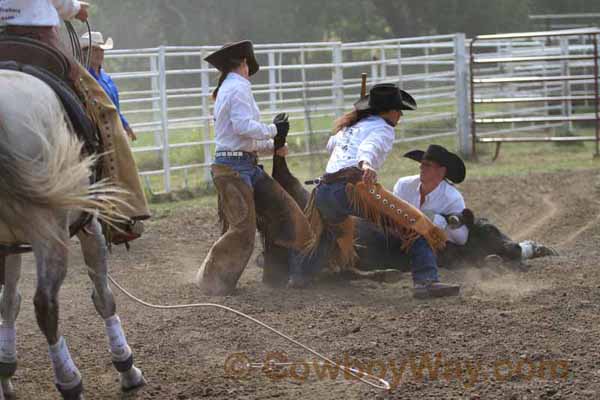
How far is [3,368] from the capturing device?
4.46 metres

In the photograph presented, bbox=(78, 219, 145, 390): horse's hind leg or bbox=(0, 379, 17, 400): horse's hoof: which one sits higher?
bbox=(78, 219, 145, 390): horse's hind leg

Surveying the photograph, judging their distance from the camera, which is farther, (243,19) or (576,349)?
(243,19)

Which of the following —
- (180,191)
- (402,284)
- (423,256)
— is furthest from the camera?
(180,191)

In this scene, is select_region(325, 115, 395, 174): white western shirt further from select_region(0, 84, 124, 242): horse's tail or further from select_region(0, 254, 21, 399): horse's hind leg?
select_region(0, 84, 124, 242): horse's tail

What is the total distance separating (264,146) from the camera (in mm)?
7012

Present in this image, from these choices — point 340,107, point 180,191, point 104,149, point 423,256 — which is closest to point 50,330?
point 104,149

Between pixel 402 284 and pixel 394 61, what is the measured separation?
9.03 m

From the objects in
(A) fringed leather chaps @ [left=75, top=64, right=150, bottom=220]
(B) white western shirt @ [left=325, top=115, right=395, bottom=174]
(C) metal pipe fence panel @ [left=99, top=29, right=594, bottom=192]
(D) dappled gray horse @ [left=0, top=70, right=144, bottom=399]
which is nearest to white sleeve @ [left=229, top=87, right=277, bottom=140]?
(B) white western shirt @ [left=325, top=115, right=395, bottom=174]

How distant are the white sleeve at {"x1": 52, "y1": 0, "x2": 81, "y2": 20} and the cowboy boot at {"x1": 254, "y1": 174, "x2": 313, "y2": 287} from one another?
233 centimetres

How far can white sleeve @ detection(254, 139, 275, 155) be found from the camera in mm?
6949

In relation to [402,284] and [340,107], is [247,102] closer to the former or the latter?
[402,284]

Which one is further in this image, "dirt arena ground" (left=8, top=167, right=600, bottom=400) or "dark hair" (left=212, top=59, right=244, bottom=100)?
"dark hair" (left=212, top=59, right=244, bottom=100)

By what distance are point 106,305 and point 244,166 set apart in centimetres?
228

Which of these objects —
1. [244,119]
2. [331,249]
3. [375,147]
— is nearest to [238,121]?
[244,119]
